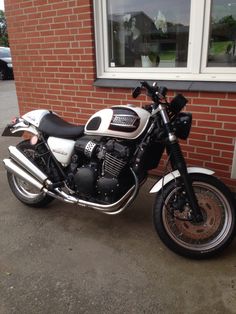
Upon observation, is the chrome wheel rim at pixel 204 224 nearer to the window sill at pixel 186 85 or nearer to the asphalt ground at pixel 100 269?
the asphalt ground at pixel 100 269

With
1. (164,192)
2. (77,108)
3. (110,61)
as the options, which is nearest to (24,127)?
(77,108)

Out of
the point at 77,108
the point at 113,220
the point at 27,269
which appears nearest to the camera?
the point at 27,269

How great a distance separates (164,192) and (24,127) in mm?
1494

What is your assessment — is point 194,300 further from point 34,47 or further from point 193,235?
point 34,47

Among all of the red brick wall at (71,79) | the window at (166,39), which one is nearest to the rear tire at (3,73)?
the red brick wall at (71,79)

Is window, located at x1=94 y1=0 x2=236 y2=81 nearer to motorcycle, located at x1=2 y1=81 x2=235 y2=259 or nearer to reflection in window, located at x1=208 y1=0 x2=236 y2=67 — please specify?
reflection in window, located at x1=208 y1=0 x2=236 y2=67

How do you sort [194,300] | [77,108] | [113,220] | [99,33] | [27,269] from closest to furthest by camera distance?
1. [194,300]
2. [27,269]
3. [113,220]
4. [99,33]
5. [77,108]

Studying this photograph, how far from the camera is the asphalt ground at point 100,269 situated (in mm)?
1964

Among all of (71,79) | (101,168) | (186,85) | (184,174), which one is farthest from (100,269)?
(71,79)

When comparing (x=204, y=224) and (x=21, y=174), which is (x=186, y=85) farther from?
(x=21, y=174)

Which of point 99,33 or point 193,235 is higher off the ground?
point 99,33

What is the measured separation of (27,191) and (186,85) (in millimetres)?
1895

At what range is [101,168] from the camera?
2541 millimetres

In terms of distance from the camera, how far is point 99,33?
341 cm
